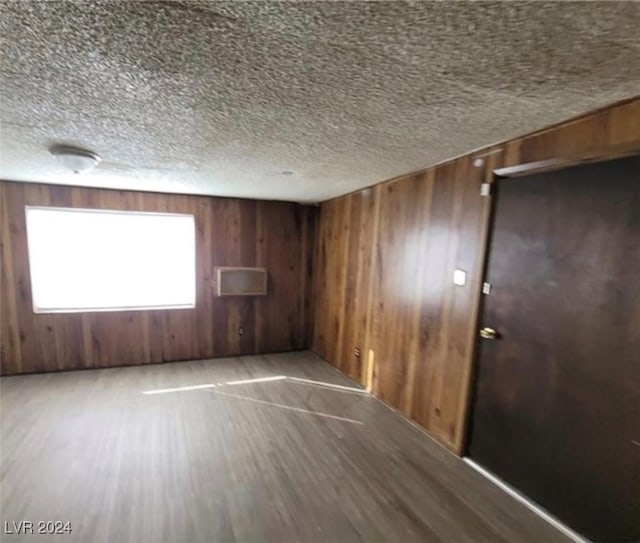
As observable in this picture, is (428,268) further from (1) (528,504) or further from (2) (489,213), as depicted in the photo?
(1) (528,504)

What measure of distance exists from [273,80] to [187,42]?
328 millimetres

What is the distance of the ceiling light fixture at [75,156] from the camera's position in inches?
84.3

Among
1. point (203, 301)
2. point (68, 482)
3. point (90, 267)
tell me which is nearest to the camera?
point (68, 482)

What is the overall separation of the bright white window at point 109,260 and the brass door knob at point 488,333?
3.42 m

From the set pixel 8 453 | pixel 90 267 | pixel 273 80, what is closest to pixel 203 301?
pixel 90 267

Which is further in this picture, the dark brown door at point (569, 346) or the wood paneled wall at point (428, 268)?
the wood paneled wall at point (428, 268)

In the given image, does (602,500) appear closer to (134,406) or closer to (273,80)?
(273,80)

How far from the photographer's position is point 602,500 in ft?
5.13

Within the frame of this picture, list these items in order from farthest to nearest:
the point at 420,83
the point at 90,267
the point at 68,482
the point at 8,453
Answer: the point at 90,267
the point at 8,453
the point at 68,482
the point at 420,83

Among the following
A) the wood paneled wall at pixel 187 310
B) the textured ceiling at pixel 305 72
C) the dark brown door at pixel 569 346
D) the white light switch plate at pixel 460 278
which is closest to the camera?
the textured ceiling at pixel 305 72

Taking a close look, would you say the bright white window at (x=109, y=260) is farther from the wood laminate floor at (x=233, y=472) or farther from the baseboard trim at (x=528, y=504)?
the baseboard trim at (x=528, y=504)

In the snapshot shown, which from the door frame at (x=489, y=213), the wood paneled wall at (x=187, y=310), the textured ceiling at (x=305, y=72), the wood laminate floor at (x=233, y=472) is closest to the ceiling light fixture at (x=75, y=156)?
the textured ceiling at (x=305, y=72)

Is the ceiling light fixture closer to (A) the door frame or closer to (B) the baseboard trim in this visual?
(A) the door frame

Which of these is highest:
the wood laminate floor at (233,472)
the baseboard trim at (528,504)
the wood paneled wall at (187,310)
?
the wood paneled wall at (187,310)
